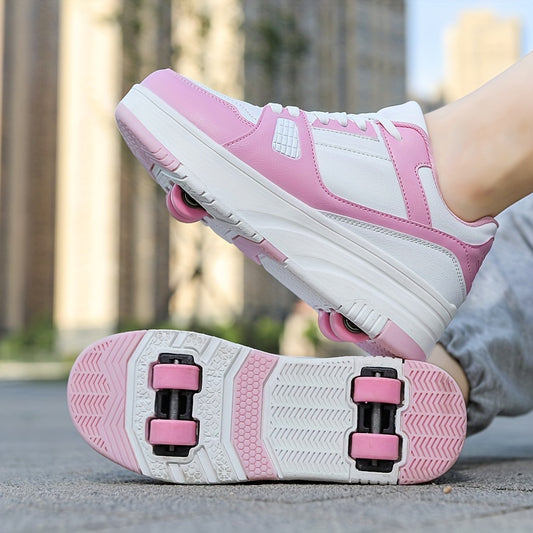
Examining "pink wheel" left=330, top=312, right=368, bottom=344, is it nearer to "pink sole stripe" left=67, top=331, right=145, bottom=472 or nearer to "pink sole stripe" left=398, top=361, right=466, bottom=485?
"pink sole stripe" left=398, top=361, right=466, bottom=485

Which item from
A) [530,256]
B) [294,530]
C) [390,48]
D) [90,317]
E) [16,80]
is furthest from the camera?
[390,48]

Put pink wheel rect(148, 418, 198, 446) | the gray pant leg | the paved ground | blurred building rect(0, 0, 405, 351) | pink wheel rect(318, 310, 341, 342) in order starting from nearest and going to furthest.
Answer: the paved ground, pink wheel rect(148, 418, 198, 446), pink wheel rect(318, 310, 341, 342), the gray pant leg, blurred building rect(0, 0, 405, 351)

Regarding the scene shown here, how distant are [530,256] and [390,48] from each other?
21.1 m

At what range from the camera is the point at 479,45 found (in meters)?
83.3

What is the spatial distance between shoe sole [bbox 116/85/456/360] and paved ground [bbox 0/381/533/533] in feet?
0.77

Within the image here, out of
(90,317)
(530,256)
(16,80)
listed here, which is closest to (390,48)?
(16,80)

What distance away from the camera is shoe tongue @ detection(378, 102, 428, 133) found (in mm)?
1332

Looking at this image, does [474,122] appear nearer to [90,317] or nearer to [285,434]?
[285,434]

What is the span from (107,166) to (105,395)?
11.7 meters

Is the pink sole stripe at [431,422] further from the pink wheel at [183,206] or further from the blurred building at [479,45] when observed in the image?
the blurred building at [479,45]

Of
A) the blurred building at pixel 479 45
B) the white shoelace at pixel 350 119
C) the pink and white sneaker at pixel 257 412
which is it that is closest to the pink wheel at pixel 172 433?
the pink and white sneaker at pixel 257 412

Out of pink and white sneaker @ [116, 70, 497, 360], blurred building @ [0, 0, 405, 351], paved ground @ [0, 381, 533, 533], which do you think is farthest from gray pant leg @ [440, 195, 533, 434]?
blurred building @ [0, 0, 405, 351]

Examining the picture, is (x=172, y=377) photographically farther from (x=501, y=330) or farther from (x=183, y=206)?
(x=501, y=330)

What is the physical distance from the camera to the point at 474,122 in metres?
1.26
